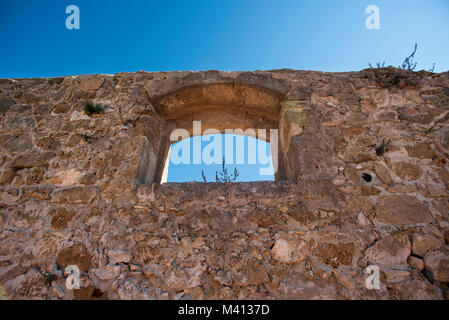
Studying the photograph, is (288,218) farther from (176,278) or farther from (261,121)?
(261,121)

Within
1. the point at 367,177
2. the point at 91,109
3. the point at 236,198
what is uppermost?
the point at 91,109

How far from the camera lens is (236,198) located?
2.00 metres

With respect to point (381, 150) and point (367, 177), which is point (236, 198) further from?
point (381, 150)

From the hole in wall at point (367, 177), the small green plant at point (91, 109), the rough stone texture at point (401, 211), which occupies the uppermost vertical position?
the small green plant at point (91, 109)

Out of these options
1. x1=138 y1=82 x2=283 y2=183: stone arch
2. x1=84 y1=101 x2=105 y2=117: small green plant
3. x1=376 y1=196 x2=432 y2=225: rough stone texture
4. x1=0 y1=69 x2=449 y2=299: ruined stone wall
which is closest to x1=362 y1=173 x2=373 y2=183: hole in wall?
x1=0 y1=69 x2=449 y2=299: ruined stone wall

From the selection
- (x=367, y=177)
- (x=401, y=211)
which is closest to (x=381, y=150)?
(x=367, y=177)

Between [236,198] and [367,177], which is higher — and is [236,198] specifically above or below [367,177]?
below

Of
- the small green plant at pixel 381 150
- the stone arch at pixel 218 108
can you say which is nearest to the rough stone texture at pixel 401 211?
the small green plant at pixel 381 150

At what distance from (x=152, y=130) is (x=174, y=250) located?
4.41 feet

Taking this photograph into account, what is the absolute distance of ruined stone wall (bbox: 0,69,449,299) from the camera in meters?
1.67

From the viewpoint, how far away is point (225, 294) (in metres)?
1.60

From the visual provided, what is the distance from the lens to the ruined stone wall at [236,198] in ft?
5.48

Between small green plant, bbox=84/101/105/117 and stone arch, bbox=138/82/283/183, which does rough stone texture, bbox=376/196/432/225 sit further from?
small green plant, bbox=84/101/105/117

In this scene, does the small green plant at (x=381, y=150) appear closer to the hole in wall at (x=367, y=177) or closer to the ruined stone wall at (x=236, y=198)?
the ruined stone wall at (x=236, y=198)
